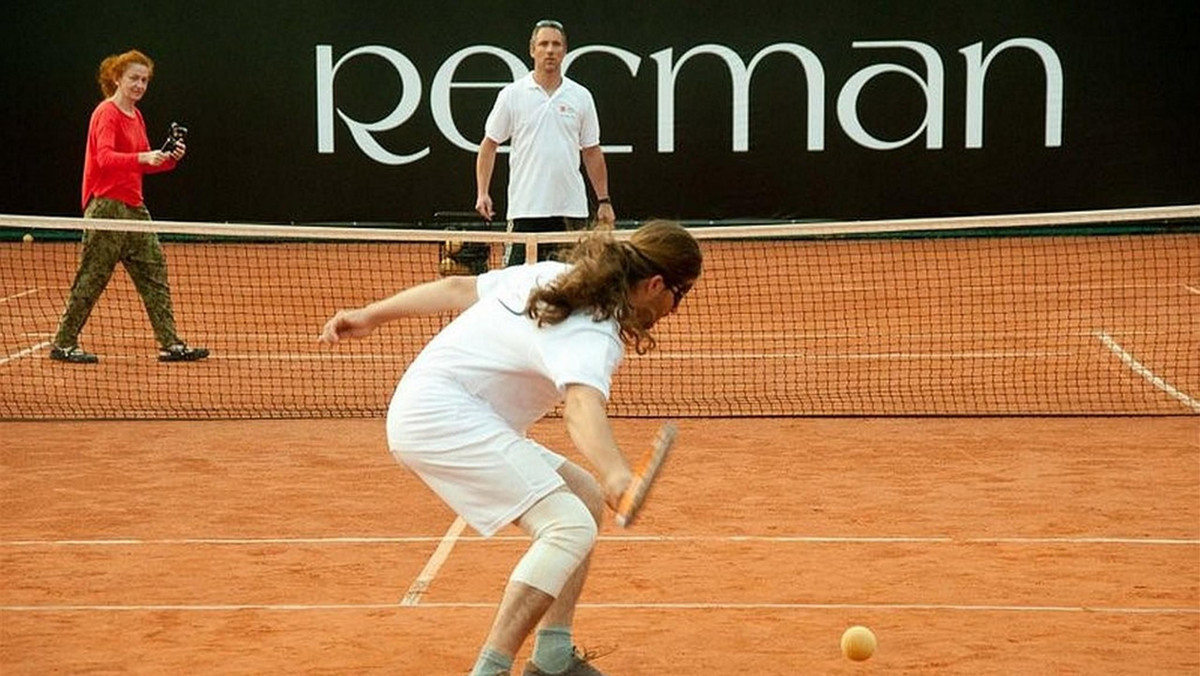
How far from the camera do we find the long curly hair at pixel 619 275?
4.55 metres

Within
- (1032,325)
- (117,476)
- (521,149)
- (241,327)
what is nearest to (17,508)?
(117,476)

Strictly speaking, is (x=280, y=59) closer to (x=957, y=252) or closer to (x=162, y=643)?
(x=957, y=252)

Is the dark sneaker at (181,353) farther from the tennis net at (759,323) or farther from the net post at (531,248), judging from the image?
the net post at (531,248)

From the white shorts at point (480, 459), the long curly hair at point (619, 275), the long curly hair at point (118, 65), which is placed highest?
the long curly hair at point (118, 65)

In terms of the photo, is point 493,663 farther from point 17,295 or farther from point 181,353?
point 17,295

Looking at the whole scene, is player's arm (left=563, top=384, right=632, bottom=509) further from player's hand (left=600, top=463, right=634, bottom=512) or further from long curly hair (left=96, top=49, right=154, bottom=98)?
long curly hair (left=96, top=49, right=154, bottom=98)

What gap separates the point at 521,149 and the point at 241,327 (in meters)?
3.15

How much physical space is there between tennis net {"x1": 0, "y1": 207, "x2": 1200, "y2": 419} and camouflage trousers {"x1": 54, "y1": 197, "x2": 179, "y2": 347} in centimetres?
31

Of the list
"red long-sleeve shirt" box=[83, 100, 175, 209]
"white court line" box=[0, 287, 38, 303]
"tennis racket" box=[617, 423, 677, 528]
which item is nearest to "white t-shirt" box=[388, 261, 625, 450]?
"tennis racket" box=[617, 423, 677, 528]

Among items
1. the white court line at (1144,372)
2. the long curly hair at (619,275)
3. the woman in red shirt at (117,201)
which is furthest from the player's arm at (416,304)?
the white court line at (1144,372)

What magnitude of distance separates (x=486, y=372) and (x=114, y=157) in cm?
645

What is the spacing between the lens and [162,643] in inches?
225

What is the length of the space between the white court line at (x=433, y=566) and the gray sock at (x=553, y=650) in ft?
3.64

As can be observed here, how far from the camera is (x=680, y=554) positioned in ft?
22.3
